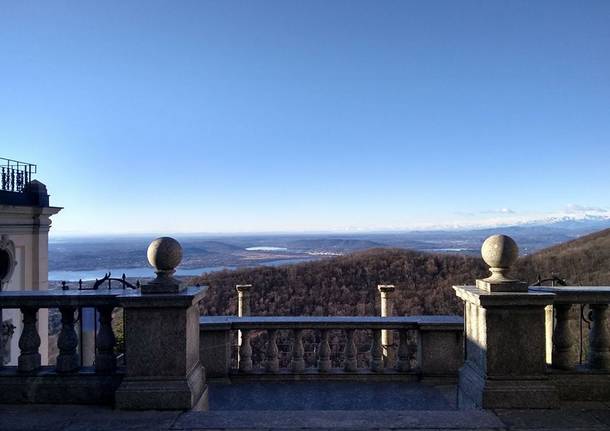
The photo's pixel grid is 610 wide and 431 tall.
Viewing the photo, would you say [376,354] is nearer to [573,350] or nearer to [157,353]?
[573,350]

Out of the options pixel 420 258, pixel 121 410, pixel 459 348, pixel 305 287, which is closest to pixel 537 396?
pixel 459 348

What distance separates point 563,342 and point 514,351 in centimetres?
66

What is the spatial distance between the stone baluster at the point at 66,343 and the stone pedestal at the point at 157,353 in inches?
24.7

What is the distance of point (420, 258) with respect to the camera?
26.3 metres

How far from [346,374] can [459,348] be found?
153 cm

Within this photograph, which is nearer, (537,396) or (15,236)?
(537,396)

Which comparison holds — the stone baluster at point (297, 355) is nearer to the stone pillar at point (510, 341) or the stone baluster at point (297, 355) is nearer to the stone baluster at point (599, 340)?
the stone pillar at point (510, 341)

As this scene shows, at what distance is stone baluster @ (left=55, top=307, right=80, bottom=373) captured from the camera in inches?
166

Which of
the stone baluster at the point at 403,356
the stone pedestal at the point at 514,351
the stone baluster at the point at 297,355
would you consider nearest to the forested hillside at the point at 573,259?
the stone baluster at the point at 403,356

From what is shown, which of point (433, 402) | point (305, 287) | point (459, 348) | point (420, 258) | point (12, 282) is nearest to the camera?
point (433, 402)

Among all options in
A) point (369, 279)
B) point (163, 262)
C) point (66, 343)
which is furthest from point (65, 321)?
point (369, 279)

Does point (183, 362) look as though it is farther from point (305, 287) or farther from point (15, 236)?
point (305, 287)

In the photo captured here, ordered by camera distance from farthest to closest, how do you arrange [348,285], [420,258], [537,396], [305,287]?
1. [420,258]
2. [348,285]
3. [305,287]
4. [537,396]

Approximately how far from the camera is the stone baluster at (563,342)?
4246 mm
